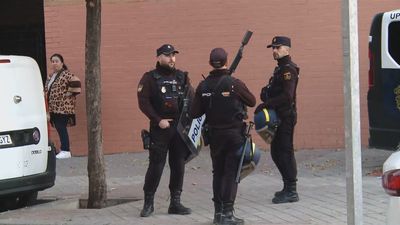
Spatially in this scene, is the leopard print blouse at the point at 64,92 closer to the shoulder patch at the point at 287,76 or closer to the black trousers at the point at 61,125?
the black trousers at the point at 61,125

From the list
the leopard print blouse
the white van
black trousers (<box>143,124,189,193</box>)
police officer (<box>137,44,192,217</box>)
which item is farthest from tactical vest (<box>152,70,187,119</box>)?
the leopard print blouse

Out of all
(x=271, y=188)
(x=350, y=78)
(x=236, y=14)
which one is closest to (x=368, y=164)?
(x=271, y=188)

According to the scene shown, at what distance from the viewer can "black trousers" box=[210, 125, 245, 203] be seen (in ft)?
21.5

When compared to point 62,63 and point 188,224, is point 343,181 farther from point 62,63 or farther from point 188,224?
point 62,63

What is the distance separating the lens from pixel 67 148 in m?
11.6

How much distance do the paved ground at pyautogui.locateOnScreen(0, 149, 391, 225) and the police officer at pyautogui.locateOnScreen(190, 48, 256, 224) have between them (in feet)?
1.12

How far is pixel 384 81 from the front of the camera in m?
9.12

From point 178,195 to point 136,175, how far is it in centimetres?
290

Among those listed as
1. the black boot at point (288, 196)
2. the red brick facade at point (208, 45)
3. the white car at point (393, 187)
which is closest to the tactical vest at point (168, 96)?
the black boot at point (288, 196)

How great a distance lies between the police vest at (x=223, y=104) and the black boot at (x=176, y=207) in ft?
3.51

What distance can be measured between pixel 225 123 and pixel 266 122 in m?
0.76

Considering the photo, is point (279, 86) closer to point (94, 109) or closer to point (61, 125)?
point (94, 109)

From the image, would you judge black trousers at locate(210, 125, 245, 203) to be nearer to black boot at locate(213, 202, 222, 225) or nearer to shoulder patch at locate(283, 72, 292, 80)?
black boot at locate(213, 202, 222, 225)

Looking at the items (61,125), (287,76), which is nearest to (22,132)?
(287,76)
